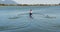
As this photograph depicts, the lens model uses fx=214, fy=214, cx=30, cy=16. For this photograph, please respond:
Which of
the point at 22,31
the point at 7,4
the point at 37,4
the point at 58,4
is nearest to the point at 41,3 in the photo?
the point at 37,4

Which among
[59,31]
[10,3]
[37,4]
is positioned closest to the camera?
[59,31]

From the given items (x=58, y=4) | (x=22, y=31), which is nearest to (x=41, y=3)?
(x=58, y=4)

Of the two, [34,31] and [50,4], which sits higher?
[34,31]

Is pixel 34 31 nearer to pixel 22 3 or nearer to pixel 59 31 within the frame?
pixel 59 31

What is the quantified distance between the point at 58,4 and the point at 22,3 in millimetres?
24876

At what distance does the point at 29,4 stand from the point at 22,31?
115 metres

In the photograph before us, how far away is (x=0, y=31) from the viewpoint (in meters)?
23.8

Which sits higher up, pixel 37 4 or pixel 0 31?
pixel 0 31

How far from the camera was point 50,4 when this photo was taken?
145625 millimetres

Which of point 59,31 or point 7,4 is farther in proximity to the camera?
point 7,4

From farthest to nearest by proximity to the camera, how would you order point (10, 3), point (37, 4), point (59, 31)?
point (37, 4) < point (10, 3) < point (59, 31)

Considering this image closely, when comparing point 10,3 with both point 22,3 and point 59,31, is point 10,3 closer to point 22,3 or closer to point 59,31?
point 22,3

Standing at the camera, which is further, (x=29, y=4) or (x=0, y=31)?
(x=29, y=4)

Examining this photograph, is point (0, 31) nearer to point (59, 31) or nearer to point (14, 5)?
point (59, 31)
